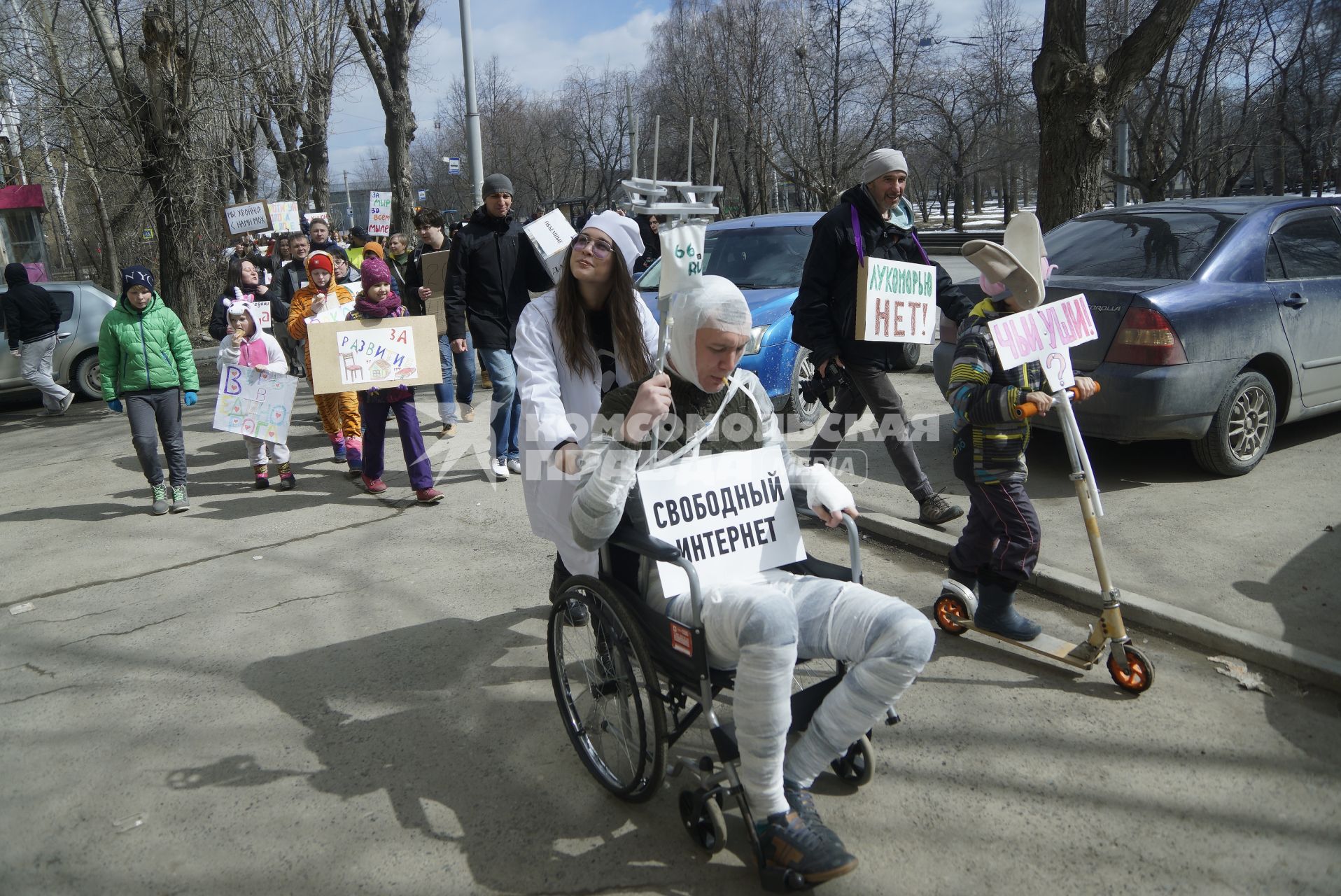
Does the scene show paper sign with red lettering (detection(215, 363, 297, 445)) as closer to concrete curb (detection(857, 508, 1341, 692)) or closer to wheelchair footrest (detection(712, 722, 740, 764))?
concrete curb (detection(857, 508, 1341, 692))

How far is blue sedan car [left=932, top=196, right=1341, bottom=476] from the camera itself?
5.51 metres

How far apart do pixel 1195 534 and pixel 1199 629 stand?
128 centimetres

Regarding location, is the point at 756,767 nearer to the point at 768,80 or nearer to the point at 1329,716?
the point at 1329,716

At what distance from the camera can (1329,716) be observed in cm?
341

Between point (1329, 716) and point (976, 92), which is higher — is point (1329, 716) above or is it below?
below

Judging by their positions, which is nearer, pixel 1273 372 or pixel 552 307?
pixel 552 307

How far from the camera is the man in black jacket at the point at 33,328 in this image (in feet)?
37.4

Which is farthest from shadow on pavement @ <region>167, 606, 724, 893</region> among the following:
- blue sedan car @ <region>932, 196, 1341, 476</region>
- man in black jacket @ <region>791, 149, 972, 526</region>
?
blue sedan car @ <region>932, 196, 1341, 476</region>

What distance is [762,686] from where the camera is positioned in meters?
2.52

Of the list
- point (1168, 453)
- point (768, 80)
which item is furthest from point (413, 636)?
point (768, 80)

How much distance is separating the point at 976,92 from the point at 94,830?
39301 mm

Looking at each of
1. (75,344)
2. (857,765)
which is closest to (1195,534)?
(857,765)

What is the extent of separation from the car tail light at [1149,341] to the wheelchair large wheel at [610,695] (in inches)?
152

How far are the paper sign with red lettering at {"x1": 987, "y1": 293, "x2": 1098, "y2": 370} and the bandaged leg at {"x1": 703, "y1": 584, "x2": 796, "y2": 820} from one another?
4.66 feet
